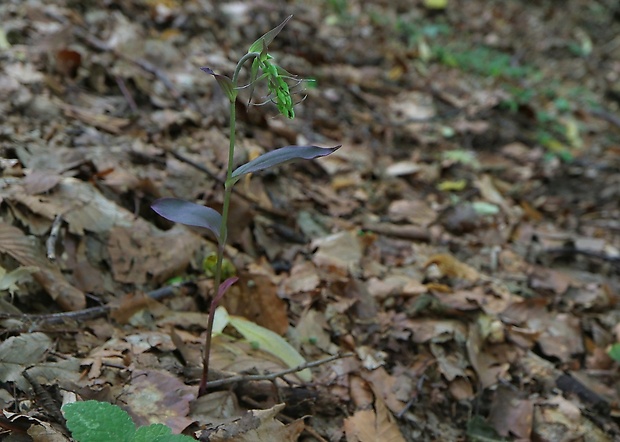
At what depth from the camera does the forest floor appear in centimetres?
187

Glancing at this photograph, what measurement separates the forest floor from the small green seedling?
131 mm

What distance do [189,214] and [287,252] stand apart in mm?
1275

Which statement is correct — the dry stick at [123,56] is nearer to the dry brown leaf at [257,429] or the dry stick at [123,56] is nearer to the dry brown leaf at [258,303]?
the dry brown leaf at [258,303]

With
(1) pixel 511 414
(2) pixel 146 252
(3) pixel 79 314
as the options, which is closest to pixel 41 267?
(3) pixel 79 314

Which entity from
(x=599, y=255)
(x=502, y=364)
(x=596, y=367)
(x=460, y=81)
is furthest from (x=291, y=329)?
(x=460, y=81)

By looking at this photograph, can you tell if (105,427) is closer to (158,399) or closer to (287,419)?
(158,399)

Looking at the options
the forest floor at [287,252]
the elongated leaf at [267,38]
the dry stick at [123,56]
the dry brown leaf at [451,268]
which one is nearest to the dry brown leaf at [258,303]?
the forest floor at [287,252]

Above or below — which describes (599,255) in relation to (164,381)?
below

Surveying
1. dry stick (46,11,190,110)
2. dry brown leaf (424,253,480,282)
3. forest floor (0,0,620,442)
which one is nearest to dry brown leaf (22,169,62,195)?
forest floor (0,0,620,442)

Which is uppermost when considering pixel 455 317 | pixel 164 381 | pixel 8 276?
pixel 8 276

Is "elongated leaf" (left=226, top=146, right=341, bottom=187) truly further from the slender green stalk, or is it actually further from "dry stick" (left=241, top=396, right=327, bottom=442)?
"dry stick" (left=241, top=396, right=327, bottom=442)

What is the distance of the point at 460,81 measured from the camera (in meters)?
6.02

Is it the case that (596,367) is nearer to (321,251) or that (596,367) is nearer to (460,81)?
(321,251)

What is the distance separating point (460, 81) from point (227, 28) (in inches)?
104
